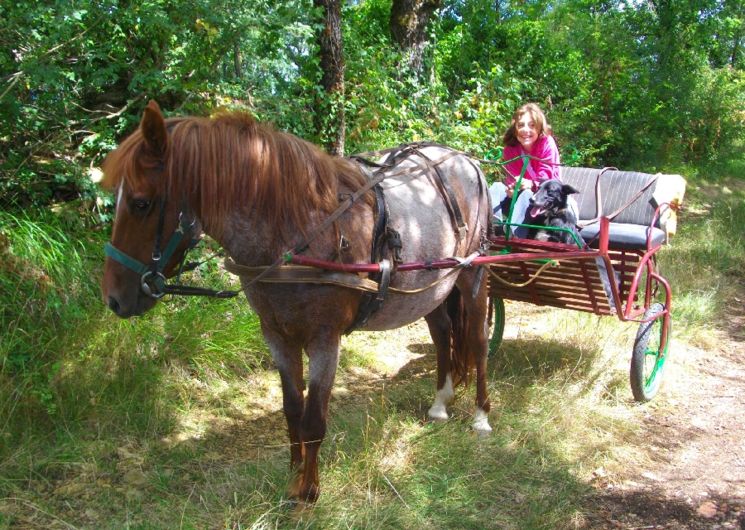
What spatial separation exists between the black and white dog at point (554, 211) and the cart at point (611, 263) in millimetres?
168

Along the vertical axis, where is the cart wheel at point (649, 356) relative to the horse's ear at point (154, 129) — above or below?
below

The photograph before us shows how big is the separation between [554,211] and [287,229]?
2.25 meters

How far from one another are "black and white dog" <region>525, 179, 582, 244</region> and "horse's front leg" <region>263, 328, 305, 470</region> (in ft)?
6.73

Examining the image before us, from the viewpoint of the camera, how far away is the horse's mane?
8.01 ft

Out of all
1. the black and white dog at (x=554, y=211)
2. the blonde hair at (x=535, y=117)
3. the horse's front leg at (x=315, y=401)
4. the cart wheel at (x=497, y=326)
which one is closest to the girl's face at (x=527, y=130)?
the blonde hair at (x=535, y=117)

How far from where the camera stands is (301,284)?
272 centimetres

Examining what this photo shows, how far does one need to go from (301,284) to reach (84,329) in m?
2.01

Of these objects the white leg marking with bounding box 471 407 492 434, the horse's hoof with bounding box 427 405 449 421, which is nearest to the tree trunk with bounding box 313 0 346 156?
the horse's hoof with bounding box 427 405 449 421

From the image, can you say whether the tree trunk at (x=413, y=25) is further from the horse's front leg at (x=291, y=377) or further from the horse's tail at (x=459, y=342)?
the horse's front leg at (x=291, y=377)

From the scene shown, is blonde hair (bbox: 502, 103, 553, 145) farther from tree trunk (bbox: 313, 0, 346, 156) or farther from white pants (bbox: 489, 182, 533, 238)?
tree trunk (bbox: 313, 0, 346, 156)

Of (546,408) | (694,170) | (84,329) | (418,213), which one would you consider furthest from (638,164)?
(84,329)

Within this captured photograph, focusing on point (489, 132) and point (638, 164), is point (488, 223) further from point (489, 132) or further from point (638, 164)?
point (638, 164)

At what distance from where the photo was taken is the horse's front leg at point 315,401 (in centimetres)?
287

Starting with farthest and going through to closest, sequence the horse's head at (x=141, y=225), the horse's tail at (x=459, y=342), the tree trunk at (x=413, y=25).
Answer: the tree trunk at (x=413, y=25) → the horse's tail at (x=459, y=342) → the horse's head at (x=141, y=225)
